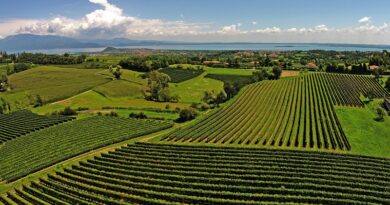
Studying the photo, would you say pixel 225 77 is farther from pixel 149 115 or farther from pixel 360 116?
pixel 360 116

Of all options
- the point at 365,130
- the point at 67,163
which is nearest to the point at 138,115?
the point at 67,163

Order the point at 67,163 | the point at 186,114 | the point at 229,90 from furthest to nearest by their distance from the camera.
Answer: the point at 229,90
the point at 186,114
the point at 67,163

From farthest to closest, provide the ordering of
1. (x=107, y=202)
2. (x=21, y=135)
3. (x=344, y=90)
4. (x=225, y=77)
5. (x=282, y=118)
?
(x=225, y=77) < (x=344, y=90) < (x=282, y=118) < (x=21, y=135) < (x=107, y=202)

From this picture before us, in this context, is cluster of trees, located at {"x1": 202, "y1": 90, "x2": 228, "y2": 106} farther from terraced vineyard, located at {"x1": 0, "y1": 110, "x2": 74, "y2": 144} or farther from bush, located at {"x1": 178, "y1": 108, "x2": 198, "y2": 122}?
terraced vineyard, located at {"x1": 0, "y1": 110, "x2": 74, "y2": 144}

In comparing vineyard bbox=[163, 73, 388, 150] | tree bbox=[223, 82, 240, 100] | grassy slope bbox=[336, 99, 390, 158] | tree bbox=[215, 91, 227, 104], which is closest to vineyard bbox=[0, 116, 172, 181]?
vineyard bbox=[163, 73, 388, 150]

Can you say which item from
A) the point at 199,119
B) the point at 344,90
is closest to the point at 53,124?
the point at 199,119

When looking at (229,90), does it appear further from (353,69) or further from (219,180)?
(353,69)

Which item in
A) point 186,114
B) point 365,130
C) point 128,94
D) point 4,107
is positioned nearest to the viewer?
point 365,130
